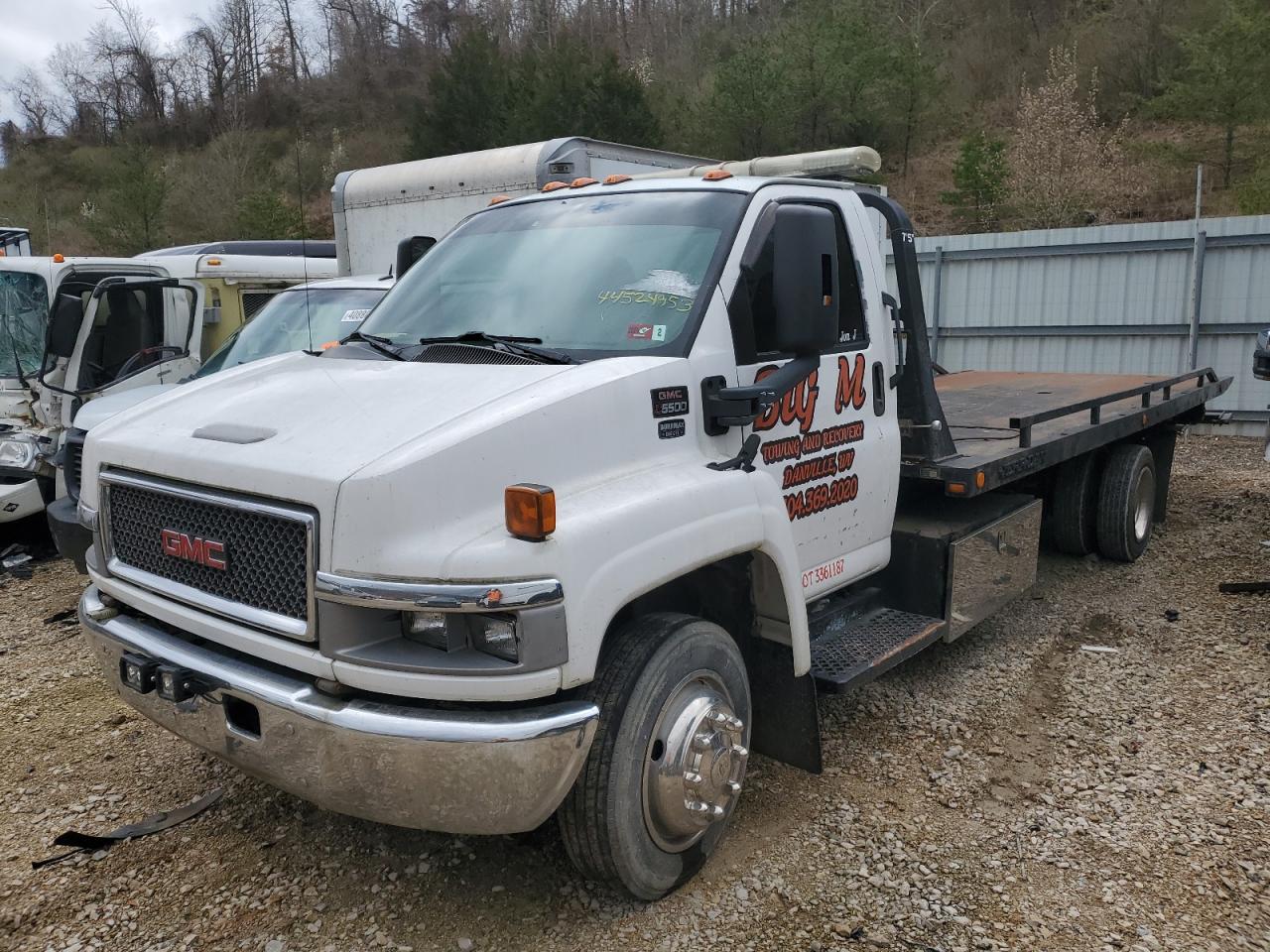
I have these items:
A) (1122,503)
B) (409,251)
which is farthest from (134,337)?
(1122,503)

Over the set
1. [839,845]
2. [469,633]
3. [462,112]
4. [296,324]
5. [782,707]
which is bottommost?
[839,845]

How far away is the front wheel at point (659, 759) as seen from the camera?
2898 millimetres

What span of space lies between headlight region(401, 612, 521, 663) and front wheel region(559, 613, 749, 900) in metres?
0.38

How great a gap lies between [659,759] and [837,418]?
1.59 m

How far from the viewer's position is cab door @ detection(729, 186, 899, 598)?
3572 mm

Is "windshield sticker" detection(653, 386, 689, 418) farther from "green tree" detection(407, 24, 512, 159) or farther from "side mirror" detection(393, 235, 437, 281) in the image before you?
"green tree" detection(407, 24, 512, 159)

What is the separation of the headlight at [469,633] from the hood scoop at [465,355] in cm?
97

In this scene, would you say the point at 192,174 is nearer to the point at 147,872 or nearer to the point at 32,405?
the point at 32,405

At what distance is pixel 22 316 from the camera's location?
8.18 metres

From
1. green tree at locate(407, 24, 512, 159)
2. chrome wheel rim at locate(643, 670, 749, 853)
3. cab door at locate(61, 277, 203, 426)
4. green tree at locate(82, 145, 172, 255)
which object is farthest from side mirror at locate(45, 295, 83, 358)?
green tree at locate(407, 24, 512, 159)

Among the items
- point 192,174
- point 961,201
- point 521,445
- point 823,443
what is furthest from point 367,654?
point 192,174

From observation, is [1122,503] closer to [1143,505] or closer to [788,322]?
[1143,505]

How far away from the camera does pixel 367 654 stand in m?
2.63

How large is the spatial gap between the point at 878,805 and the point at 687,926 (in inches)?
42.9
